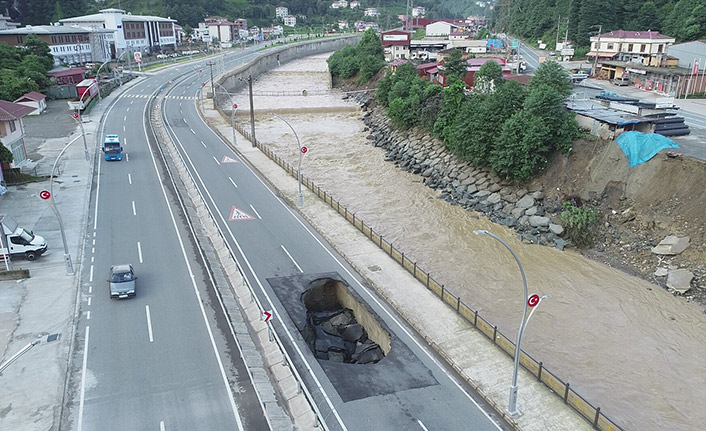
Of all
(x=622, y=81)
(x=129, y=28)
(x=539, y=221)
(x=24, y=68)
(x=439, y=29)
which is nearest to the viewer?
(x=539, y=221)

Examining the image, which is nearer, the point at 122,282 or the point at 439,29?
the point at 122,282

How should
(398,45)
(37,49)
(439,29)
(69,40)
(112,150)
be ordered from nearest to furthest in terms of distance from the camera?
(112,150) < (37,49) < (69,40) < (398,45) < (439,29)

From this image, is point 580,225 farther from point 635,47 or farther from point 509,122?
point 635,47

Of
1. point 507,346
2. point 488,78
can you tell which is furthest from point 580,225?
point 488,78

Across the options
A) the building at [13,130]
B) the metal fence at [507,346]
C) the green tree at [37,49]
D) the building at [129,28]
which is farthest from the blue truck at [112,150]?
the building at [129,28]

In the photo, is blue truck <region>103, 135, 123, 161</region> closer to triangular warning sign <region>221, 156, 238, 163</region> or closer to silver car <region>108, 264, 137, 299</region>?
triangular warning sign <region>221, 156, 238, 163</region>

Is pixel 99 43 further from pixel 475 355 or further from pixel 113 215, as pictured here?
pixel 475 355

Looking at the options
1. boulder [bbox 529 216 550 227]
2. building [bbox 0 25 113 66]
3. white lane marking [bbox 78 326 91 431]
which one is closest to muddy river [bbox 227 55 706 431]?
boulder [bbox 529 216 550 227]

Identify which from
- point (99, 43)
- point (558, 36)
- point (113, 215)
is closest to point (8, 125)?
point (113, 215)
